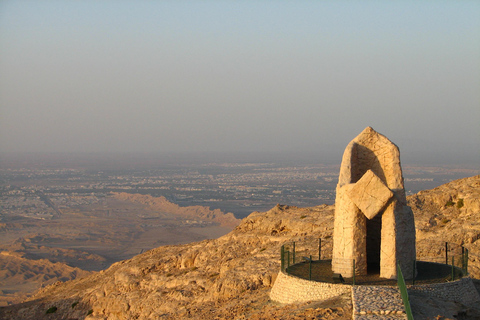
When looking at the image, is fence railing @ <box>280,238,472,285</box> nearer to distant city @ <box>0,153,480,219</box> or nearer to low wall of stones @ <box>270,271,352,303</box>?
low wall of stones @ <box>270,271,352,303</box>

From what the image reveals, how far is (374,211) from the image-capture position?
1797cm

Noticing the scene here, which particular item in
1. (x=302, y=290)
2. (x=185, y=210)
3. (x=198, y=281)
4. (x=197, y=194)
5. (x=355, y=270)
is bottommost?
(x=185, y=210)

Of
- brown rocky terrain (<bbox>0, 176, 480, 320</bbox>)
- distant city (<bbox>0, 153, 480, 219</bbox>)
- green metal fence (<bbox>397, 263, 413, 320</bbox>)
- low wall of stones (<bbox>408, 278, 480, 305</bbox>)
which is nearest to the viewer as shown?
green metal fence (<bbox>397, 263, 413, 320</bbox>)

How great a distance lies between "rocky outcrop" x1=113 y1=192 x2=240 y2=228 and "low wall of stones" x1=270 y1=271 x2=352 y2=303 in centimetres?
8075

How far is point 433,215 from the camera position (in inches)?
1243

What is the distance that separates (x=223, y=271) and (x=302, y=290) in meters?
9.94

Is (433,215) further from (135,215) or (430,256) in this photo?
(135,215)

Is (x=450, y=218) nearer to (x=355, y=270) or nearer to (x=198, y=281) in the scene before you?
(x=198, y=281)

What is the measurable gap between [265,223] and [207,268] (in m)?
6.66

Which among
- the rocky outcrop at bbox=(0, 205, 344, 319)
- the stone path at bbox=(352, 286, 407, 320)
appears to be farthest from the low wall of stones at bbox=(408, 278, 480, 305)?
the rocky outcrop at bbox=(0, 205, 344, 319)

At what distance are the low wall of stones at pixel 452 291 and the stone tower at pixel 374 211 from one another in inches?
46.8

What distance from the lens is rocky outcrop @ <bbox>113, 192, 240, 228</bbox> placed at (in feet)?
358

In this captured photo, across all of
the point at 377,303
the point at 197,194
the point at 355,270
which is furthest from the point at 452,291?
the point at 197,194

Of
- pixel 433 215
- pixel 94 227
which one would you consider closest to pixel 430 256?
pixel 433 215
